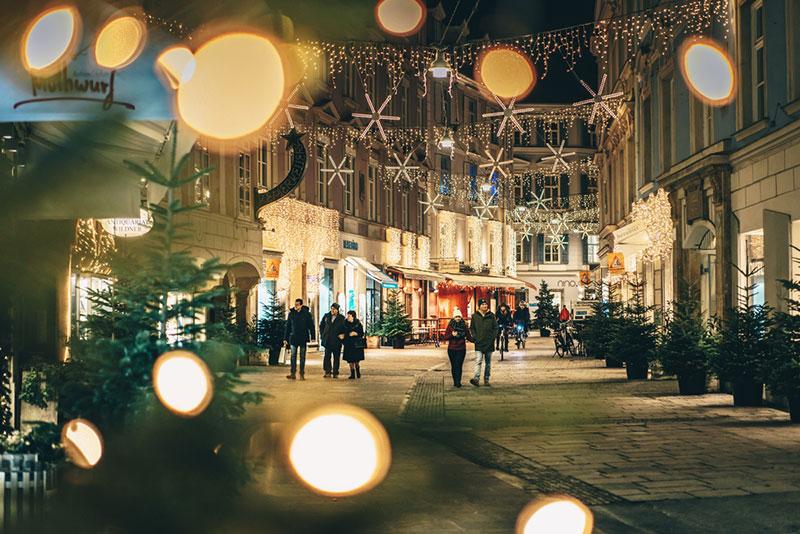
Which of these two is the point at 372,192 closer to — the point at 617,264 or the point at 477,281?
the point at 477,281

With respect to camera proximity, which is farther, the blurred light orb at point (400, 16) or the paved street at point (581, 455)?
the blurred light orb at point (400, 16)

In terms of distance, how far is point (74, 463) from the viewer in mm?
7188

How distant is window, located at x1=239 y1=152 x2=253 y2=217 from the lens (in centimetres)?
3012

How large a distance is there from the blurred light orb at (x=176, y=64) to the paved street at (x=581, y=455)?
2725 mm

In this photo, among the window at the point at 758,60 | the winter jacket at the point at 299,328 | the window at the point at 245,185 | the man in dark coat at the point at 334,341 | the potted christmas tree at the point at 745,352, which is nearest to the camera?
the potted christmas tree at the point at 745,352

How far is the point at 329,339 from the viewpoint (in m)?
24.5

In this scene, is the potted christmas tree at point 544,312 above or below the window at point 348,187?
below

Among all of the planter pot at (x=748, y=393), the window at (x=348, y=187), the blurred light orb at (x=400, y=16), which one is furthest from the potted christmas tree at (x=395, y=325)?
A: the planter pot at (x=748, y=393)

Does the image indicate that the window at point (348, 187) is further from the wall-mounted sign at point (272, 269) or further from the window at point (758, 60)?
the window at point (758, 60)

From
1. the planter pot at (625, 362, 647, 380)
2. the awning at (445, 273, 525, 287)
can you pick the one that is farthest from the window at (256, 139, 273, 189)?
the awning at (445, 273, 525, 287)

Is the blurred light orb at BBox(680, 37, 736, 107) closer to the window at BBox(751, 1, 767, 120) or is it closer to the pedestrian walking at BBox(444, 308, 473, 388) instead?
the window at BBox(751, 1, 767, 120)

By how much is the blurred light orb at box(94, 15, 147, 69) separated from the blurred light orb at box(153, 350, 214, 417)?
241 cm

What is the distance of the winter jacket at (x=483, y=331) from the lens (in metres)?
21.6

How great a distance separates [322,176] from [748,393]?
2373 centimetres
